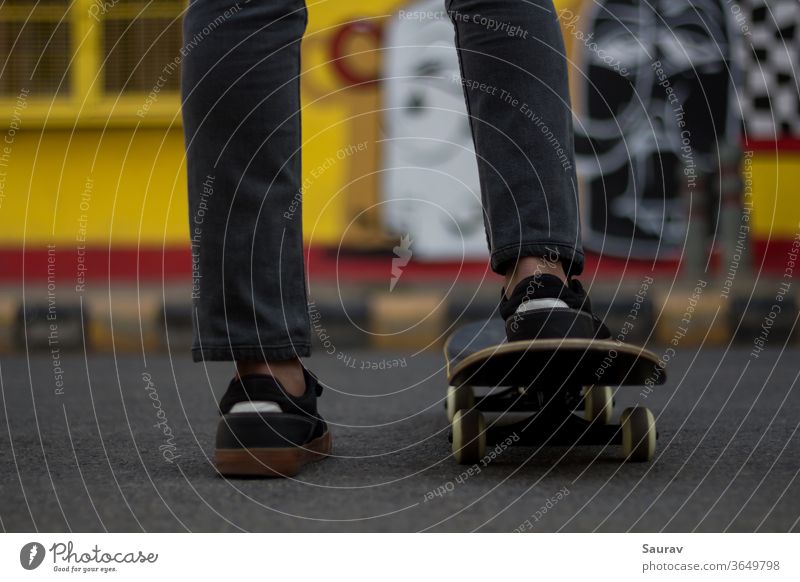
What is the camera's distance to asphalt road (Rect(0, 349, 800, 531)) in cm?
97

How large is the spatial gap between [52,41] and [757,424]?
4619mm

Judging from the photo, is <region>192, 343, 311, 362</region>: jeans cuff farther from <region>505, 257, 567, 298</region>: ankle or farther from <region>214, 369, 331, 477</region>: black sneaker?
<region>505, 257, 567, 298</region>: ankle

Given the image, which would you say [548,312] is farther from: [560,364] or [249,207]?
[249,207]

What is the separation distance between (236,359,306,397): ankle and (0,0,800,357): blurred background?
3.40 m

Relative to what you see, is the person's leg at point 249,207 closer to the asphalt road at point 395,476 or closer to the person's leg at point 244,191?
the person's leg at point 244,191

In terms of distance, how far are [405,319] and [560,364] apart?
9.19ft

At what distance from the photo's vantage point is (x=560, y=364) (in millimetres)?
1174

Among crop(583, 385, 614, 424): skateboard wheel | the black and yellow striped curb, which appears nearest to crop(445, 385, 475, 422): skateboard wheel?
crop(583, 385, 614, 424): skateboard wheel

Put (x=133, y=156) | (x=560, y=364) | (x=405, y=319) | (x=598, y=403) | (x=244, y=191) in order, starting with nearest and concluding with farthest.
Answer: (x=560, y=364) → (x=244, y=191) → (x=598, y=403) → (x=405, y=319) → (x=133, y=156)

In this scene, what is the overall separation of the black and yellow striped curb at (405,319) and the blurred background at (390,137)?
0.61 meters

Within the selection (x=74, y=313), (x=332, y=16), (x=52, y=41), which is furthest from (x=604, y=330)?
(x=52, y=41)

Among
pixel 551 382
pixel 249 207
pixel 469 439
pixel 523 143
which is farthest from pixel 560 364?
pixel 249 207

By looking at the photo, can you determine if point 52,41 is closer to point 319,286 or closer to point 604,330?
point 319,286

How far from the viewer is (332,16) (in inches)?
205
